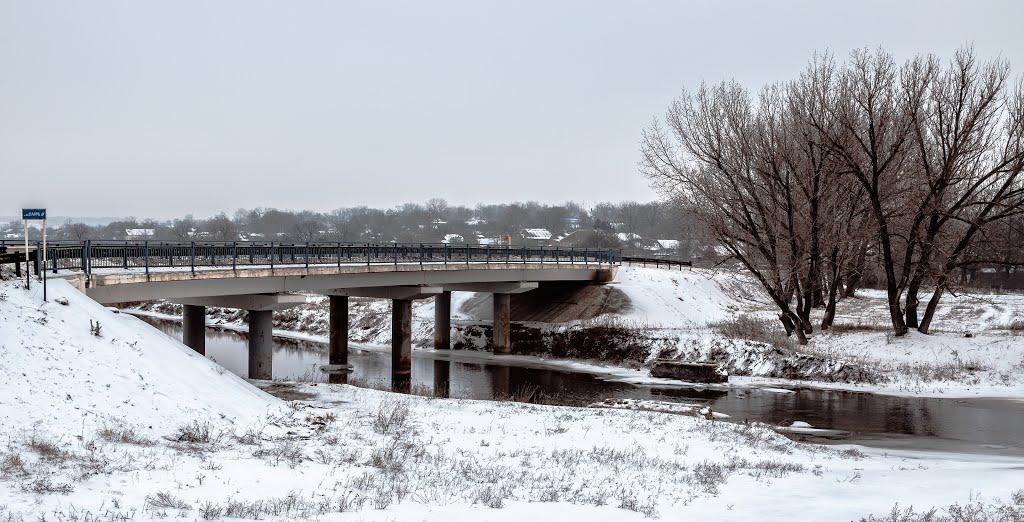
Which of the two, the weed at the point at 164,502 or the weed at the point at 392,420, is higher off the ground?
the weed at the point at 164,502

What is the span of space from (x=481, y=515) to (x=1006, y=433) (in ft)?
60.9

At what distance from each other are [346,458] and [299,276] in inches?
818

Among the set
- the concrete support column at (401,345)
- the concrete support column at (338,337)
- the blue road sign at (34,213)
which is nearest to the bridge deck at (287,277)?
the concrete support column at (401,345)

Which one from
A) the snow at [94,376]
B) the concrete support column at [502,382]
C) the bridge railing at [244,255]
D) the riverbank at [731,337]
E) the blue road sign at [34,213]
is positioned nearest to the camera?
the snow at [94,376]

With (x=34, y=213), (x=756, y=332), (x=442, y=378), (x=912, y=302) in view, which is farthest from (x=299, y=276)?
(x=912, y=302)

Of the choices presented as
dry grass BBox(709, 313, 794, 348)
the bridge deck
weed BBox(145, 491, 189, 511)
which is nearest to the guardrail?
the bridge deck

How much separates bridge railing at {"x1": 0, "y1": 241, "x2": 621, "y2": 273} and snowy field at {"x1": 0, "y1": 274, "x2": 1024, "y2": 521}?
5629mm

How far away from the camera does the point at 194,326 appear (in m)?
36.9

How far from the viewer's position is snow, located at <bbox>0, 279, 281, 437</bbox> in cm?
1387

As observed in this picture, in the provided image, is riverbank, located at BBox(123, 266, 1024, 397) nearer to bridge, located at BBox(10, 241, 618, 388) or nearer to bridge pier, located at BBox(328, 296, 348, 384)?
bridge, located at BBox(10, 241, 618, 388)

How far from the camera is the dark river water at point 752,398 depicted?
2211 cm

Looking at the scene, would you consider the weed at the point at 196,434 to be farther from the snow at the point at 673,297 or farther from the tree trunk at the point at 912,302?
the snow at the point at 673,297

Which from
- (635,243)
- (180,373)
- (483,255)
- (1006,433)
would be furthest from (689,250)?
(180,373)

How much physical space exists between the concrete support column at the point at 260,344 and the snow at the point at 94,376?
46.7 feet
